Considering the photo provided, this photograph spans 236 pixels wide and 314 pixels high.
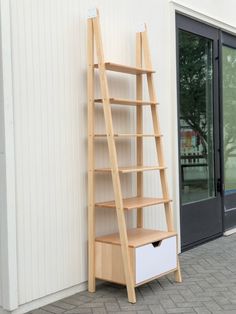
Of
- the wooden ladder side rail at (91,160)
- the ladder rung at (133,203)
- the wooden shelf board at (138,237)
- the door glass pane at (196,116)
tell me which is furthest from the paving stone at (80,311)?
the door glass pane at (196,116)

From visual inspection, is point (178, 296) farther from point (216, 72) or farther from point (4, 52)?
point (216, 72)

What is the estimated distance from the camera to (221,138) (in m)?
5.48

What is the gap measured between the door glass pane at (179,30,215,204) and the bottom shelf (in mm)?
1250

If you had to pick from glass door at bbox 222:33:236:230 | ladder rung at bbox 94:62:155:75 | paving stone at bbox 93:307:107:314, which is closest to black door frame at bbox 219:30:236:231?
glass door at bbox 222:33:236:230

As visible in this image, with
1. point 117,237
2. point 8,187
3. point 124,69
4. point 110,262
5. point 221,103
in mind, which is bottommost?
point 110,262

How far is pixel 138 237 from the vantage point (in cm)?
363

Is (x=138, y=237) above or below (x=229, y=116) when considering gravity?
below

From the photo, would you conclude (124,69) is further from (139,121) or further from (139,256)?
(139,256)

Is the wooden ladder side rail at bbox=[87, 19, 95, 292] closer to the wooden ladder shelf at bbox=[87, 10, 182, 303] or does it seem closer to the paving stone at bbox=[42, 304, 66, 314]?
the wooden ladder shelf at bbox=[87, 10, 182, 303]

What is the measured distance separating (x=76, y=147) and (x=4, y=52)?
91cm

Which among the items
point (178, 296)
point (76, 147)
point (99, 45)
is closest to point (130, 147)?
point (76, 147)

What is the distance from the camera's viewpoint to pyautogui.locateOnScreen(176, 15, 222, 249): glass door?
4.92m

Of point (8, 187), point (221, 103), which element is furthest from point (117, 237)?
point (221, 103)

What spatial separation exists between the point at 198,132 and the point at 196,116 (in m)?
0.18
